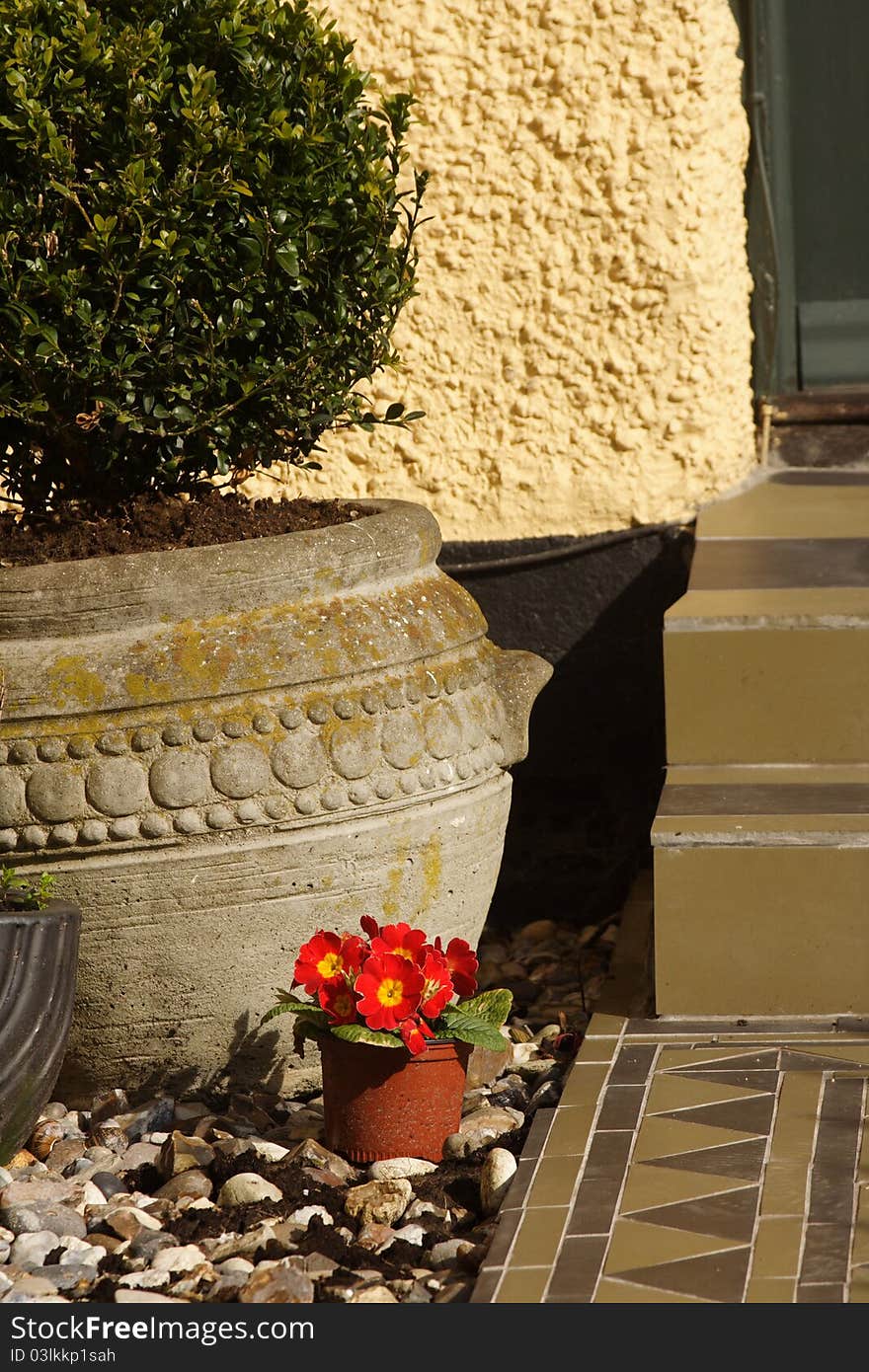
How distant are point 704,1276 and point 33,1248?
3.23 feet

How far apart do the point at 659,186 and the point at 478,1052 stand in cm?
233

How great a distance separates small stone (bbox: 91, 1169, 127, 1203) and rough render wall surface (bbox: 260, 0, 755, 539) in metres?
2.16

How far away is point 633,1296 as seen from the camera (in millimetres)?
2064

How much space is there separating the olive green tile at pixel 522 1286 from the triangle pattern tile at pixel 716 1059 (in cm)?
72

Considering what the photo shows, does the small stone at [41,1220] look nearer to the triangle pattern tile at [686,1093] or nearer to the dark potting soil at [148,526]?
the triangle pattern tile at [686,1093]

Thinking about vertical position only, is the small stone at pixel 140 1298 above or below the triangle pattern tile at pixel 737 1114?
above

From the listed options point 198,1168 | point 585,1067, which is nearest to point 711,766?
point 585,1067

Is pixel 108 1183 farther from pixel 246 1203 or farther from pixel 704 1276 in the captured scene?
pixel 704 1276

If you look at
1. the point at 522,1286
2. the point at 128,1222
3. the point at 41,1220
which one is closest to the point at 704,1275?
the point at 522,1286

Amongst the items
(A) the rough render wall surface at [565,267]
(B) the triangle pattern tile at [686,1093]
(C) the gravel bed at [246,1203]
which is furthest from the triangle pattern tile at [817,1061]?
(A) the rough render wall surface at [565,267]

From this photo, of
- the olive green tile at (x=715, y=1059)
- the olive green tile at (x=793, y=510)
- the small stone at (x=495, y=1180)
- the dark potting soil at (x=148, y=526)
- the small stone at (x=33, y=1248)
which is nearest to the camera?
the small stone at (x=33, y=1248)

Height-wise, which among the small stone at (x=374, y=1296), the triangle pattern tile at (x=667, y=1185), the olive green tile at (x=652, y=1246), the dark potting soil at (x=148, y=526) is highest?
the dark potting soil at (x=148, y=526)

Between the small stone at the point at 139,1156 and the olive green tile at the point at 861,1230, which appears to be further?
the small stone at the point at 139,1156

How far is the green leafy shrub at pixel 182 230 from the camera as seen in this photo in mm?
2682
